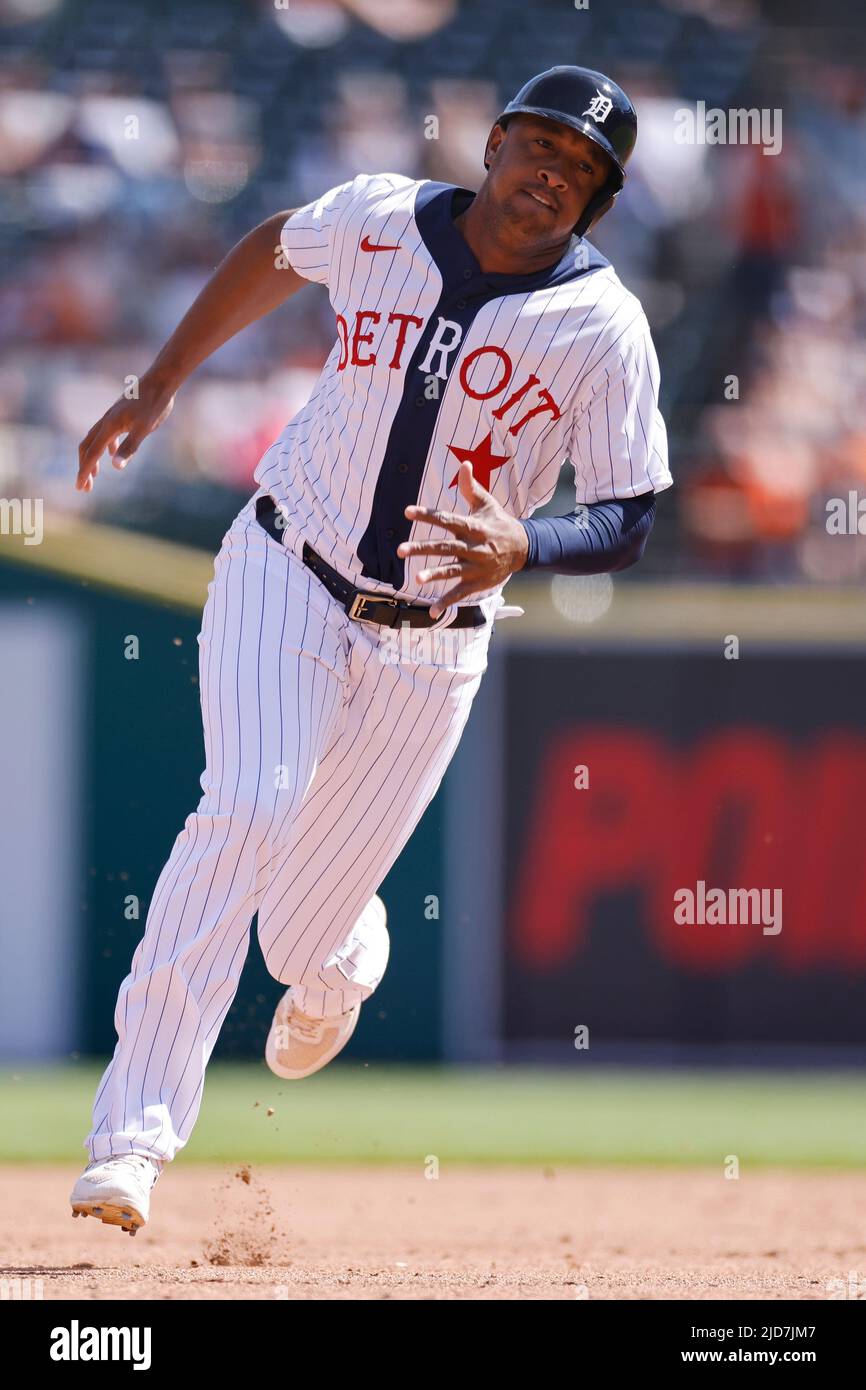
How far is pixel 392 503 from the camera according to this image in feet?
10.5

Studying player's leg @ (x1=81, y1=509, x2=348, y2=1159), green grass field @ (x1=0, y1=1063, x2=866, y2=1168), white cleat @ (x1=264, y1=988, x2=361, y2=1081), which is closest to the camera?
player's leg @ (x1=81, y1=509, x2=348, y2=1159)

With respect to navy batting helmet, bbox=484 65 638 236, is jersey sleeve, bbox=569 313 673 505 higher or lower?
lower

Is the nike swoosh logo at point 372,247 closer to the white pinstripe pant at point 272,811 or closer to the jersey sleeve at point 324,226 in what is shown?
the jersey sleeve at point 324,226

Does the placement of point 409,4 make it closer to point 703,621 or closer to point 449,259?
point 703,621

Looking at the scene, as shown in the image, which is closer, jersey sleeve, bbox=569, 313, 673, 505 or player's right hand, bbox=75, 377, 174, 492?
jersey sleeve, bbox=569, 313, 673, 505

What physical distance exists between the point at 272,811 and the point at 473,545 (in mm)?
554

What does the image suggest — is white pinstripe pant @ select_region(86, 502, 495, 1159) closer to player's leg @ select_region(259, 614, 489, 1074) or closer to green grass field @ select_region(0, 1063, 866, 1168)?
player's leg @ select_region(259, 614, 489, 1074)

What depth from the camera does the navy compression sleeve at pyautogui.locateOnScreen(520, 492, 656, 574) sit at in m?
2.92

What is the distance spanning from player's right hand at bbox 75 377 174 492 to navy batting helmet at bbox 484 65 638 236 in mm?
884

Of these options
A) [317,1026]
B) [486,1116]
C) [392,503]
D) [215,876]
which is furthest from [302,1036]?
[486,1116]

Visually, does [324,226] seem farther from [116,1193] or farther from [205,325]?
[116,1193]

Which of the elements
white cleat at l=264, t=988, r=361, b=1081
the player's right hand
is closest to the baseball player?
the player's right hand

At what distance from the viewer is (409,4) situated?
25.9 ft

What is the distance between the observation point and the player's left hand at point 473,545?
9.01ft
